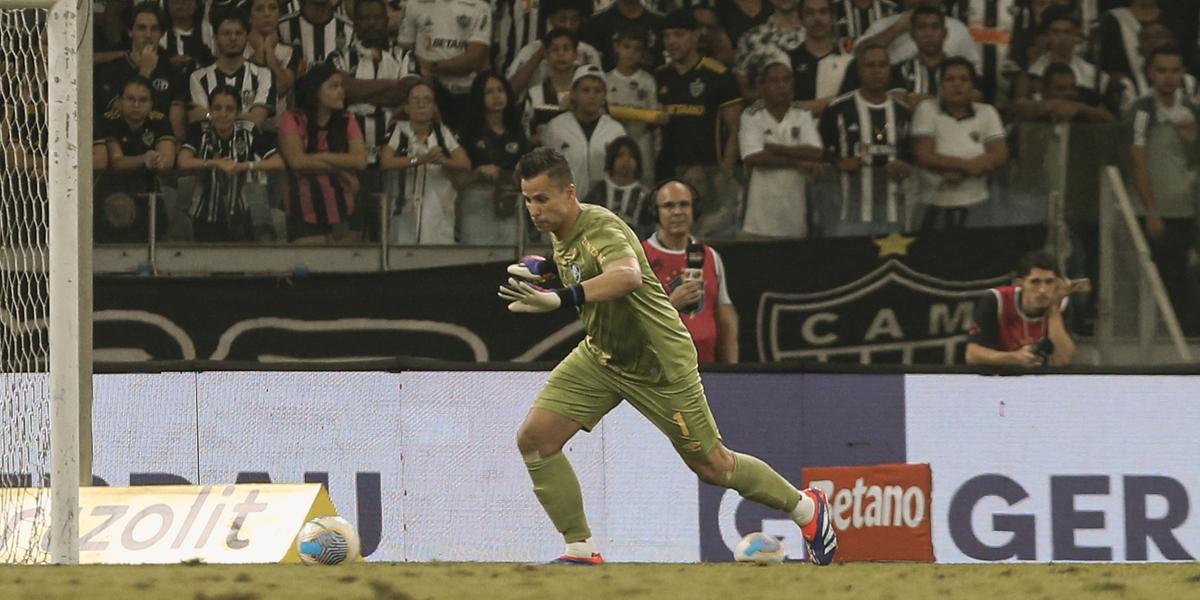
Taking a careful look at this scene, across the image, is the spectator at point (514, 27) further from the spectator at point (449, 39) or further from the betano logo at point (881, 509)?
the betano logo at point (881, 509)

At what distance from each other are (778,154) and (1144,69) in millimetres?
2610

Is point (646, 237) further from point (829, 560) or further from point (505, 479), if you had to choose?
point (829, 560)

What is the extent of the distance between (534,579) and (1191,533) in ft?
15.8

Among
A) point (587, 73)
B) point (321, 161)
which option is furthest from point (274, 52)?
point (587, 73)

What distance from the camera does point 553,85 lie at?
1191 centimetres

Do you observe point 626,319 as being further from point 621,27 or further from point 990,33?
point 990,33

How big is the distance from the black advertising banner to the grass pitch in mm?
4121

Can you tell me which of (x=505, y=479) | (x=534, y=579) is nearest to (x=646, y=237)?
(x=505, y=479)

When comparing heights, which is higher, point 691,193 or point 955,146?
point 955,146

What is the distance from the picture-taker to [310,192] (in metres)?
11.1

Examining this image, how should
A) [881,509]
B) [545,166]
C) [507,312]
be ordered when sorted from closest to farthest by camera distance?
[545,166] → [881,509] → [507,312]

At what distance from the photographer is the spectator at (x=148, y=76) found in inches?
458

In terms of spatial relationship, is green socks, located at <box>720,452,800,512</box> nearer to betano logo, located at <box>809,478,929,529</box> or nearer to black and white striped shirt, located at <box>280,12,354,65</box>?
betano logo, located at <box>809,478,929,529</box>

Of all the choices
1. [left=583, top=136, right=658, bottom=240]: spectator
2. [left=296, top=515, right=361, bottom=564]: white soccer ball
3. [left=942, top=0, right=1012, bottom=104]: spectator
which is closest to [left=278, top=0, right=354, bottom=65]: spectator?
[left=583, top=136, right=658, bottom=240]: spectator
